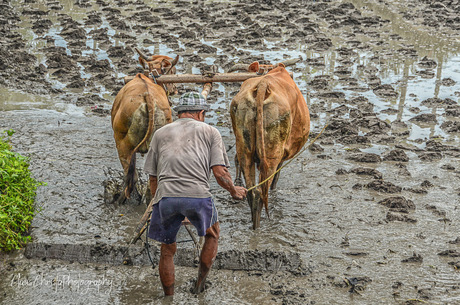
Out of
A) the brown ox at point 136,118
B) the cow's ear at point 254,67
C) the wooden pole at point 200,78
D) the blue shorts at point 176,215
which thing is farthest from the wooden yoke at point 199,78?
the blue shorts at point 176,215

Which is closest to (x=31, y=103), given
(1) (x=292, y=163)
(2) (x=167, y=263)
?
(1) (x=292, y=163)

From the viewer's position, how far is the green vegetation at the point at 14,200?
524 centimetres

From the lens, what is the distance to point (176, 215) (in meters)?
4.34

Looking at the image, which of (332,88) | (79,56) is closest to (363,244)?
(332,88)

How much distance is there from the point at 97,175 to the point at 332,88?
16.8ft

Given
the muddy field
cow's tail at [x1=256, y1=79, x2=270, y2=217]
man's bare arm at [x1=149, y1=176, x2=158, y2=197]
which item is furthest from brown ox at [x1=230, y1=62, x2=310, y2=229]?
man's bare arm at [x1=149, y1=176, x2=158, y2=197]

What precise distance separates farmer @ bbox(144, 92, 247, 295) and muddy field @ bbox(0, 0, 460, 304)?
2.19 ft

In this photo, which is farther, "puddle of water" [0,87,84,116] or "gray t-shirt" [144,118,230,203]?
"puddle of water" [0,87,84,116]

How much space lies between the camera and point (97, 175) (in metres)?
7.08

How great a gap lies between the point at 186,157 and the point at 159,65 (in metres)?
2.79

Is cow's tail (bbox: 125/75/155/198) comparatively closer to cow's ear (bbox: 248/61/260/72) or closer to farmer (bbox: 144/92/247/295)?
farmer (bbox: 144/92/247/295)

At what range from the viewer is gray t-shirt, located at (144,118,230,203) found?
427 centimetres

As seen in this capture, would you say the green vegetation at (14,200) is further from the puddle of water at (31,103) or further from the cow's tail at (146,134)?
the puddle of water at (31,103)

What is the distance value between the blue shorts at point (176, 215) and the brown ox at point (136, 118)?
5.12 ft
